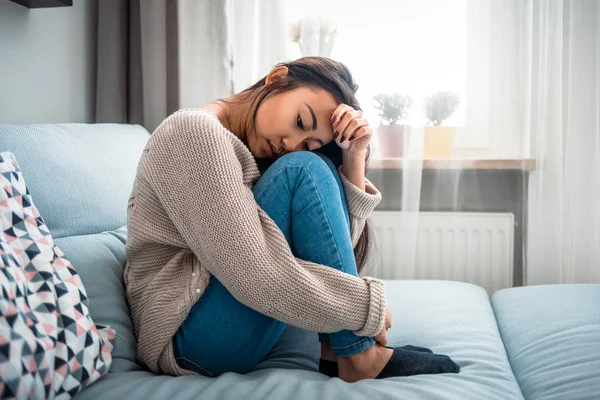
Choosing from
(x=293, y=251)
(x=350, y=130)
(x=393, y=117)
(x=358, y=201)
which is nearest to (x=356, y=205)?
(x=358, y=201)

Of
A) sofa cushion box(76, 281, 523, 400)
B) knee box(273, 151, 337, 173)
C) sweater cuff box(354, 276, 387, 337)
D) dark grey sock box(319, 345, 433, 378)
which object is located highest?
knee box(273, 151, 337, 173)

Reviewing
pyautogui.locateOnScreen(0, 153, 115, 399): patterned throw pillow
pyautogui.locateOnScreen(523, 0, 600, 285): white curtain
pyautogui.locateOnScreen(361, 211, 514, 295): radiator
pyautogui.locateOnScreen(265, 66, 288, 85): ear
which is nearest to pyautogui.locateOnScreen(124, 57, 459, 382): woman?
pyautogui.locateOnScreen(0, 153, 115, 399): patterned throw pillow

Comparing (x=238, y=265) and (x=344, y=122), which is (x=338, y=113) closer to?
(x=344, y=122)

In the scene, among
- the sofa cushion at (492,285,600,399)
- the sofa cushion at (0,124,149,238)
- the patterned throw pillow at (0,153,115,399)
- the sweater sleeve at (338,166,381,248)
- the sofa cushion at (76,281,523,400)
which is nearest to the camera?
the patterned throw pillow at (0,153,115,399)

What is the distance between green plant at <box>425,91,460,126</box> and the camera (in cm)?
202

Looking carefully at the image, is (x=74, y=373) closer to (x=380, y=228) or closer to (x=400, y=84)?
(x=380, y=228)

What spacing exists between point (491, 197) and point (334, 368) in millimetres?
1242

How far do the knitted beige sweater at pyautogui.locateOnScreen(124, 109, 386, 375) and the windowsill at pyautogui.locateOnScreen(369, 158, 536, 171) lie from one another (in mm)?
1039

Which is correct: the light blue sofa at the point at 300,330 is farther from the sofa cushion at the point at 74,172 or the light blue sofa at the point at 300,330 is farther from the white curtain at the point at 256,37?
the white curtain at the point at 256,37

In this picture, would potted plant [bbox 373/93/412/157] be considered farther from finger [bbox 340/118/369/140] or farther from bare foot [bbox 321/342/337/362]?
bare foot [bbox 321/342/337/362]

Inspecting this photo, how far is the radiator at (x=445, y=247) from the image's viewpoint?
2.04 meters

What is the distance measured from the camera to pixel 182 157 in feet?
3.22

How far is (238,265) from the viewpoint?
943 millimetres

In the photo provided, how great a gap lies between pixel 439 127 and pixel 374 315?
118cm
